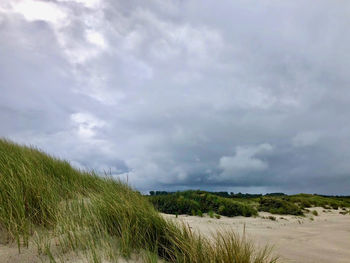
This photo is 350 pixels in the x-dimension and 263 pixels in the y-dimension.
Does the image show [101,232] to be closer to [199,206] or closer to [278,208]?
[199,206]

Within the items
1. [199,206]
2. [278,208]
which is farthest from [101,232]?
[278,208]

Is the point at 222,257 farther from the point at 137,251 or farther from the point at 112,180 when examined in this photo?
the point at 112,180

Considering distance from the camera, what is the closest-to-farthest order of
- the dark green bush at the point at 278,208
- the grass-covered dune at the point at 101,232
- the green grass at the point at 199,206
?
the grass-covered dune at the point at 101,232
the green grass at the point at 199,206
the dark green bush at the point at 278,208

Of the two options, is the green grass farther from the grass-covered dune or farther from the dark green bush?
the grass-covered dune

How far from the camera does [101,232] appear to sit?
12.0 feet

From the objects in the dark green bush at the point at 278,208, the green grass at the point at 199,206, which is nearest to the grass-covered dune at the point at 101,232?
the green grass at the point at 199,206

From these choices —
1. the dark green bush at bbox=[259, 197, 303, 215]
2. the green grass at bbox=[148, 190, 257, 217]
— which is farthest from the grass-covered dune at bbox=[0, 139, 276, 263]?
the dark green bush at bbox=[259, 197, 303, 215]

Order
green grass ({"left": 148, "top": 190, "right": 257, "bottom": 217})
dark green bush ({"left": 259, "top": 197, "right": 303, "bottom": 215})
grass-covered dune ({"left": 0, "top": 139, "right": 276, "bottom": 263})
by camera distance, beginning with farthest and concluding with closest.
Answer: dark green bush ({"left": 259, "top": 197, "right": 303, "bottom": 215}) → green grass ({"left": 148, "top": 190, "right": 257, "bottom": 217}) → grass-covered dune ({"left": 0, "top": 139, "right": 276, "bottom": 263})

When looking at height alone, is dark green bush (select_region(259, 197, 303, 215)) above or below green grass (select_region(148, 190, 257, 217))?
below

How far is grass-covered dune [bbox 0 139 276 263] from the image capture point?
302 centimetres

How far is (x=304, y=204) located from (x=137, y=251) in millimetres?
13195

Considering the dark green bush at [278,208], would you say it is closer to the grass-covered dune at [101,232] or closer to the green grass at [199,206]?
the green grass at [199,206]

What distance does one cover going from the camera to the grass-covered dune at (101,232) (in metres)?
3.02

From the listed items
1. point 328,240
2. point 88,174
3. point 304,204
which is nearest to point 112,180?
point 88,174
